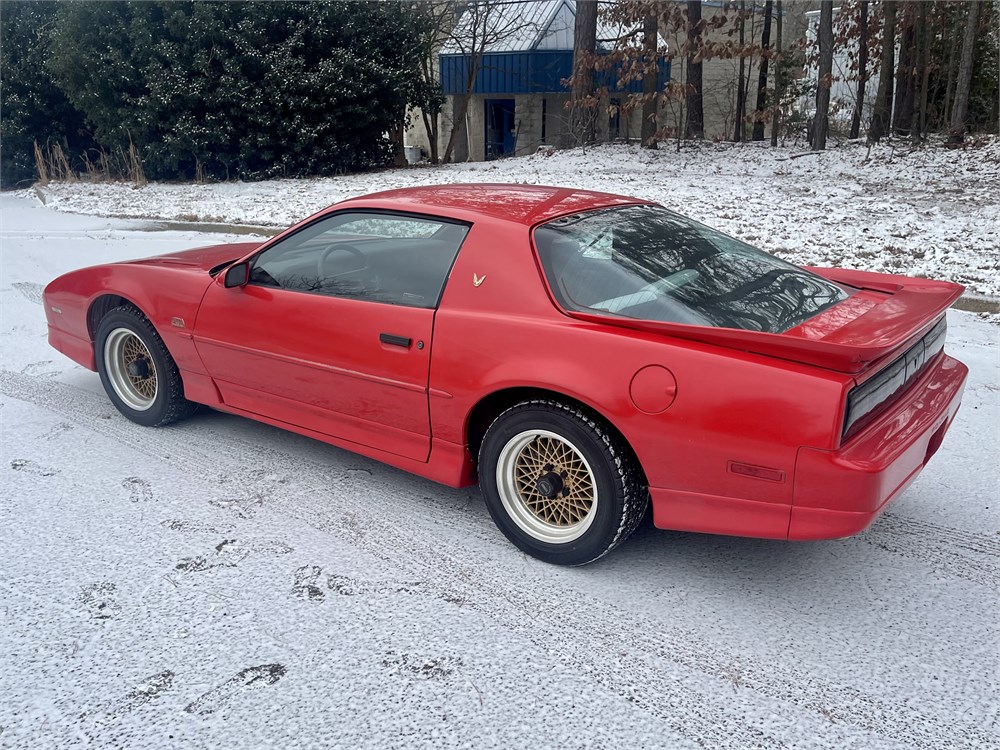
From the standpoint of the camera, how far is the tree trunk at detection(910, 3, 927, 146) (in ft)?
58.1

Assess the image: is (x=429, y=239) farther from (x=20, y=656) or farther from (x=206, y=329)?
(x=20, y=656)

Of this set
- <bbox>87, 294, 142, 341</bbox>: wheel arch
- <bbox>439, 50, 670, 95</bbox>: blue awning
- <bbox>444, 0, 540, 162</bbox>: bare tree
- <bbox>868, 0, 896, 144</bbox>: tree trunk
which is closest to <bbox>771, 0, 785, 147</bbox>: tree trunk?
<bbox>868, 0, 896, 144</bbox>: tree trunk

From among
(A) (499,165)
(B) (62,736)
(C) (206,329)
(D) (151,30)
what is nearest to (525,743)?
(B) (62,736)

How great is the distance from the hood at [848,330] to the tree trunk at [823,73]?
15.1 meters

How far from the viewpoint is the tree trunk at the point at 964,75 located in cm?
1471

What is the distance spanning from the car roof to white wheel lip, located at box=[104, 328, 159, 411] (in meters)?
1.68

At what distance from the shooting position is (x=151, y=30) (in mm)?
17766

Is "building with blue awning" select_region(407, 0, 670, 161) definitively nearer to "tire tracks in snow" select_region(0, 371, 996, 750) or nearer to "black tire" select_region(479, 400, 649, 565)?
"tire tracks in snow" select_region(0, 371, 996, 750)

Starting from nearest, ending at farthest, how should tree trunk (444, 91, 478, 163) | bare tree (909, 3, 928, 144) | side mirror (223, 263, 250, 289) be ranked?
1. side mirror (223, 263, 250, 289)
2. bare tree (909, 3, 928, 144)
3. tree trunk (444, 91, 478, 163)

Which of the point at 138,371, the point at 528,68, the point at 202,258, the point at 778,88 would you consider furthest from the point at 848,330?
the point at 528,68

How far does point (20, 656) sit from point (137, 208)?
1441 cm

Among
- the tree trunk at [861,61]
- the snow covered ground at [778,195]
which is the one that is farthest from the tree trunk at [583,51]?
the tree trunk at [861,61]

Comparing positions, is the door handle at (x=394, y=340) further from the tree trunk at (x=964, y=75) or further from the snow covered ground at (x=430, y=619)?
the tree trunk at (x=964, y=75)

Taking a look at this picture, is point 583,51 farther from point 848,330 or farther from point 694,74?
point 848,330
